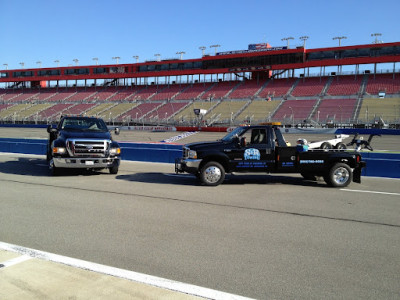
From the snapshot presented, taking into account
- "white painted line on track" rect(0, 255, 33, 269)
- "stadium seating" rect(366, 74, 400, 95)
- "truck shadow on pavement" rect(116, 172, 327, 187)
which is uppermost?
"stadium seating" rect(366, 74, 400, 95)

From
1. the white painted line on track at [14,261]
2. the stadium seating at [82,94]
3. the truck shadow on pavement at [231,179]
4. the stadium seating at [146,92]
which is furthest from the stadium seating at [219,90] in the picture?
the white painted line on track at [14,261]

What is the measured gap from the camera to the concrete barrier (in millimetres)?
12331

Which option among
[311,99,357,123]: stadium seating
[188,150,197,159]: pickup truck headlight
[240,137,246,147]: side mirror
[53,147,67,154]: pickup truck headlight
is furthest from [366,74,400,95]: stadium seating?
[53,147,67,154]: pickup truck headlight

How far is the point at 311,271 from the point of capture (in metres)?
4.18

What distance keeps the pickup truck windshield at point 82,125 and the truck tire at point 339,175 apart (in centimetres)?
787

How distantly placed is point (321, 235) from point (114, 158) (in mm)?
7922

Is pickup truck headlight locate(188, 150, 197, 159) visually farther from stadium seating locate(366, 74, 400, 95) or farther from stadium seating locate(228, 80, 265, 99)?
stadium seating locate(228, 80, 265, 99)

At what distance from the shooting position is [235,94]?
5503 cm

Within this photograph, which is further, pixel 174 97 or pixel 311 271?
pixel 174 97

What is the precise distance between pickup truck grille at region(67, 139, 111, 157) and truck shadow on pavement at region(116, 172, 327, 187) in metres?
1.02

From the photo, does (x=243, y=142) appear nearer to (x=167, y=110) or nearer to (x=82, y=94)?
(x=167, y=110)

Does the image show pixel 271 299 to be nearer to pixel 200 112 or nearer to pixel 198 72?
pixel 200 112

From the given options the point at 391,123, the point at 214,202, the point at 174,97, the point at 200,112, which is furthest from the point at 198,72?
the point at 214,202

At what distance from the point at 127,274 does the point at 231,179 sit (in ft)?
25.2
